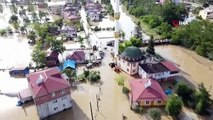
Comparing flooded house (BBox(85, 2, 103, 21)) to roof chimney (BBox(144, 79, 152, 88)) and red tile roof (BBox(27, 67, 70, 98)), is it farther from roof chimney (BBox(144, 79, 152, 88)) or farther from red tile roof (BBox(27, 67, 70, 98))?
red tile roof (BBox(27, 67, 70, 98))

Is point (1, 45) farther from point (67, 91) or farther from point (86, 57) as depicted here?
point (67, 91)

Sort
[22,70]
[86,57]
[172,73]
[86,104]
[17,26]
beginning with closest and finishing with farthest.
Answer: [86,104]
[172,73]
[22,70]
[86,57]
[17,26]

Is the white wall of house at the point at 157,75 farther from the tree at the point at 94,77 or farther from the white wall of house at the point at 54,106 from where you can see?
the white wall of house at the point at 54,106

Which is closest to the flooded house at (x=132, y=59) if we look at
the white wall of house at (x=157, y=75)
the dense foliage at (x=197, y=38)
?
the white wall of house at (x=157, y=75)

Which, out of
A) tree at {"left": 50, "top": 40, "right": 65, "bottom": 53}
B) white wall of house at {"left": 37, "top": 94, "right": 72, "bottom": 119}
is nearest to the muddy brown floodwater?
tree at {"left": 50, "top": 40, "right": 65, "bottom": 53}

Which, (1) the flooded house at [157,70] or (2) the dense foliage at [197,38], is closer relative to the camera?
(1) the flooded house at [157,70]

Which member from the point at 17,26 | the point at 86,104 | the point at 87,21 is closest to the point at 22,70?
the point at 86,104

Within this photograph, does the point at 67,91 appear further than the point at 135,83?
No
